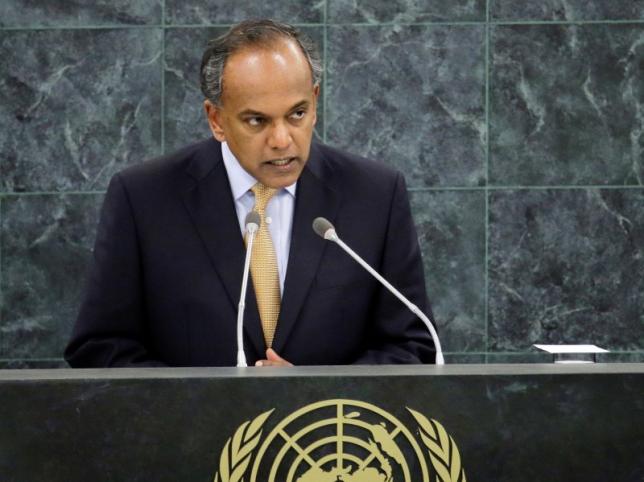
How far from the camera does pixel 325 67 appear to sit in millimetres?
4668

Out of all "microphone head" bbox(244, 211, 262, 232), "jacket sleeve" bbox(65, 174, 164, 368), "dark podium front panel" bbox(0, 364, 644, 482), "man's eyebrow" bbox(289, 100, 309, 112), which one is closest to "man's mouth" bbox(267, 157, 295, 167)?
"man's eyebrow" bbox(289, 100, 309, 112)

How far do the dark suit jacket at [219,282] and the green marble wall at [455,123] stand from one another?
2.00 m

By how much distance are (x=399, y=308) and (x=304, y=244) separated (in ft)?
0.81

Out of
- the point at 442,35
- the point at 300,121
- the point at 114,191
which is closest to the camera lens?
the point at 300,121

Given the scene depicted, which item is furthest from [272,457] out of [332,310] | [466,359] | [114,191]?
[466,359]

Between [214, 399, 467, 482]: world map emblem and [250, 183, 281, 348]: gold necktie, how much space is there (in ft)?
2.68

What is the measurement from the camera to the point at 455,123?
184 inches

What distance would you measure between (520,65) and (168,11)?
1361 millimetres

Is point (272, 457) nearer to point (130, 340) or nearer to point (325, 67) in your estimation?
point (130, 340)

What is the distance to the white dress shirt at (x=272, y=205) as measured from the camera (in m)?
2.63

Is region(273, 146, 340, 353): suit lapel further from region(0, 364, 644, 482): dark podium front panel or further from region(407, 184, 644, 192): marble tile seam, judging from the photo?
region(407, 184, 644, 192): marble tile seam

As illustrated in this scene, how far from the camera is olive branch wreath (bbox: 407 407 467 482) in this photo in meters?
1.73

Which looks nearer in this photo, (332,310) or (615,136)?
(332,310)

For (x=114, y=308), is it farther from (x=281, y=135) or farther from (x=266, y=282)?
(x=281, y=135)
